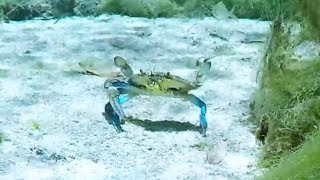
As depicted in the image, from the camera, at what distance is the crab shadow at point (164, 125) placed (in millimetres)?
4213

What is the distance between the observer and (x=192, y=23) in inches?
351

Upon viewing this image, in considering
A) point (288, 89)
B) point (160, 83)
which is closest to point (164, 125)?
point (160, 83)

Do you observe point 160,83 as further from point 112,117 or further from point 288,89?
point 288,89

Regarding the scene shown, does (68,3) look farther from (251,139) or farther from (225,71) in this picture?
(251,139)

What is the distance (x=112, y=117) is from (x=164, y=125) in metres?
0.44

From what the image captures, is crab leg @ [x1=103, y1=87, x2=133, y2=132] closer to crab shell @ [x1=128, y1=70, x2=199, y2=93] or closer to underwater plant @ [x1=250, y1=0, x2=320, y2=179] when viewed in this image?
crab shell @ [x1=128, y1=70, x2=199, y2=93]

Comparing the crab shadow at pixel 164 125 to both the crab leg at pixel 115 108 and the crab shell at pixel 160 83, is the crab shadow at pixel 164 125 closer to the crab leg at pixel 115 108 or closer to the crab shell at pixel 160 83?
the crab leg at pixel 115 108

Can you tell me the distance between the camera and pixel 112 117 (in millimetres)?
4340

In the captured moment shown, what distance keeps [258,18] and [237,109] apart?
16.8 feet

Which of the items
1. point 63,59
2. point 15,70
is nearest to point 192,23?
point 63,59

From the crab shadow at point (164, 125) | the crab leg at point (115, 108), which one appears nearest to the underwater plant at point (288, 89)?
the crab shadow at point (164, 125)

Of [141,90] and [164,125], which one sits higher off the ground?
[141,90]

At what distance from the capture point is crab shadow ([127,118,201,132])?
166 inches

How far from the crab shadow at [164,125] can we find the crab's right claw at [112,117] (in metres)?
0.14
